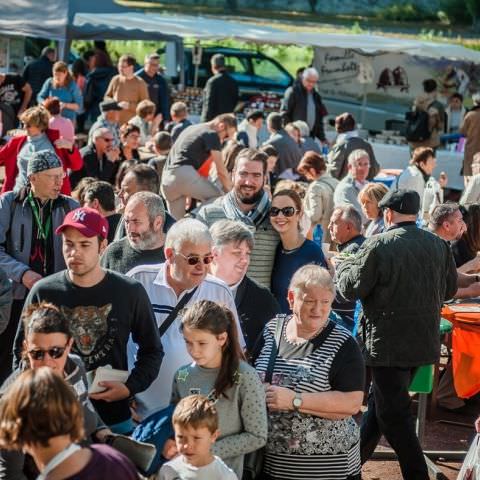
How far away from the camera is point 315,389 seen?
4875 mm

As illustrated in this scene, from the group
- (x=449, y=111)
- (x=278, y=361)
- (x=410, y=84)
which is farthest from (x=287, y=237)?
(x=410, y=84)

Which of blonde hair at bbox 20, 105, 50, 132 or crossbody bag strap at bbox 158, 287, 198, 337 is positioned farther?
blonde hair at bbox 20, 105, 50, 132

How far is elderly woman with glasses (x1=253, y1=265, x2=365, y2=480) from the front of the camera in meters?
4.88

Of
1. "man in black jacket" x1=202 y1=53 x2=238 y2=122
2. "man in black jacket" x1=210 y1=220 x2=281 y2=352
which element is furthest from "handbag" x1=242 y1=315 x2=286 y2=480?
"man in black jacket" x1=202 y1=53 x2=238 y2=122

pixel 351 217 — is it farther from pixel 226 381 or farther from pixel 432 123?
pixel 432 123

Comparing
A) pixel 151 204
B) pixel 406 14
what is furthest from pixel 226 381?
pixel 406 14

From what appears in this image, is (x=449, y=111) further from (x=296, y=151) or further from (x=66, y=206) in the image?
(x=66, y=206)

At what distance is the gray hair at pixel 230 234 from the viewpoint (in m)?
5.91

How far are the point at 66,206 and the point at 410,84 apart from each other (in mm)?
16349

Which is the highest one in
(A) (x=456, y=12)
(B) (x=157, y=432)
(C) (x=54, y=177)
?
(C) (x=54, y=177)

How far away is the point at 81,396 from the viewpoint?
4.23 m

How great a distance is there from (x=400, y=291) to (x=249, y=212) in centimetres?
138

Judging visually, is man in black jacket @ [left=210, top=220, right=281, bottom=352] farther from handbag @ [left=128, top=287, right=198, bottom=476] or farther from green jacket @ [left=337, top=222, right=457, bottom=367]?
handbag @ [left=128, top=287, right=198, bottom=476]

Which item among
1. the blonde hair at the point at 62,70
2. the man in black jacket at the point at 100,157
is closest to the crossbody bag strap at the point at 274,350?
the man in black jacket at the point at 100,157
